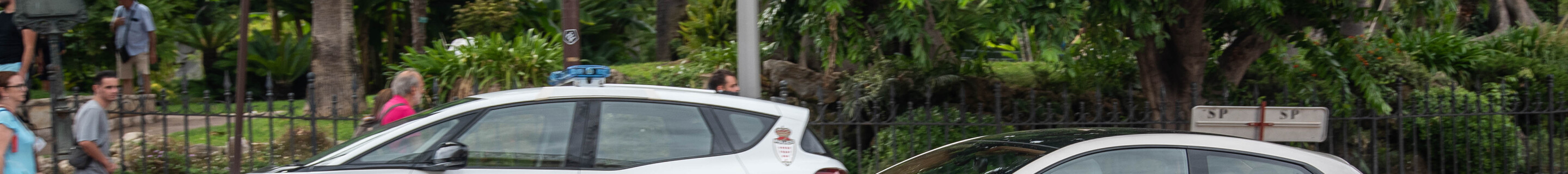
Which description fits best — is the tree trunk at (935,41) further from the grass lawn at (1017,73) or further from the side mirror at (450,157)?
the side mirror at (450,157)

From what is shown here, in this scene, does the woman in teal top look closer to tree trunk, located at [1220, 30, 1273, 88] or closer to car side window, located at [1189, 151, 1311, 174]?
car side window, located at [1189, 151, 1311, 174]

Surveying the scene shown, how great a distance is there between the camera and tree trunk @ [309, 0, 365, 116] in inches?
384

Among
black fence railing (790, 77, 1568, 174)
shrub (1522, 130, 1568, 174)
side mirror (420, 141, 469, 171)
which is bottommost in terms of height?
shrub (1522, 130, 1568, 174)

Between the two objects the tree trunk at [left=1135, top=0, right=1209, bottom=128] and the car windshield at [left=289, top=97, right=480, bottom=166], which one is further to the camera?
the tree trunk at [left=1135, top=0, right=1209, bottom=128]

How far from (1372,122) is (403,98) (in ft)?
22.2

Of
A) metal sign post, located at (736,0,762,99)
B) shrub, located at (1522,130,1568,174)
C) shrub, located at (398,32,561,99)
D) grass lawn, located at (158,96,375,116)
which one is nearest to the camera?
metal sign post, located at (736,0,762,99)

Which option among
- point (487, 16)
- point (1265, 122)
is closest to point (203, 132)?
point (487, 16)

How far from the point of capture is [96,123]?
5.34m

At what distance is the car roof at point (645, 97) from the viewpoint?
4.04 metres

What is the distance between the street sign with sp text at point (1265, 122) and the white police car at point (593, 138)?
2.82 meters

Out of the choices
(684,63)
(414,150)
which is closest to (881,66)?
(684,63)

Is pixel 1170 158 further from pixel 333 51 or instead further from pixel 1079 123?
pixel 333 51

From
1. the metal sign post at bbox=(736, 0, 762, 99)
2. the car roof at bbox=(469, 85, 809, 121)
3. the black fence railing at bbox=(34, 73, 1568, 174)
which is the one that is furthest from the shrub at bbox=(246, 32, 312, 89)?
the car roof at bbox=(469, 85, 809, 121)

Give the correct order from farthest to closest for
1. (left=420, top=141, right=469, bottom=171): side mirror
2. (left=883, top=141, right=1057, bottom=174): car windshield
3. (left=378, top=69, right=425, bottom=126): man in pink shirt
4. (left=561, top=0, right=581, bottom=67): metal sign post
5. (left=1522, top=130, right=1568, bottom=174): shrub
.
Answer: (left=1522, top=130, right=1568, bottom=174): shrub < (left=561, top=0, right=581, bottom=67): metal sign post < (left=378, top=69, right=425, bottom=126): man in pink shirt < (left=883, top=141, right=1057, bottom=174): car windshield < (left=420, top=141, right=469, bottom=171): side mirror
